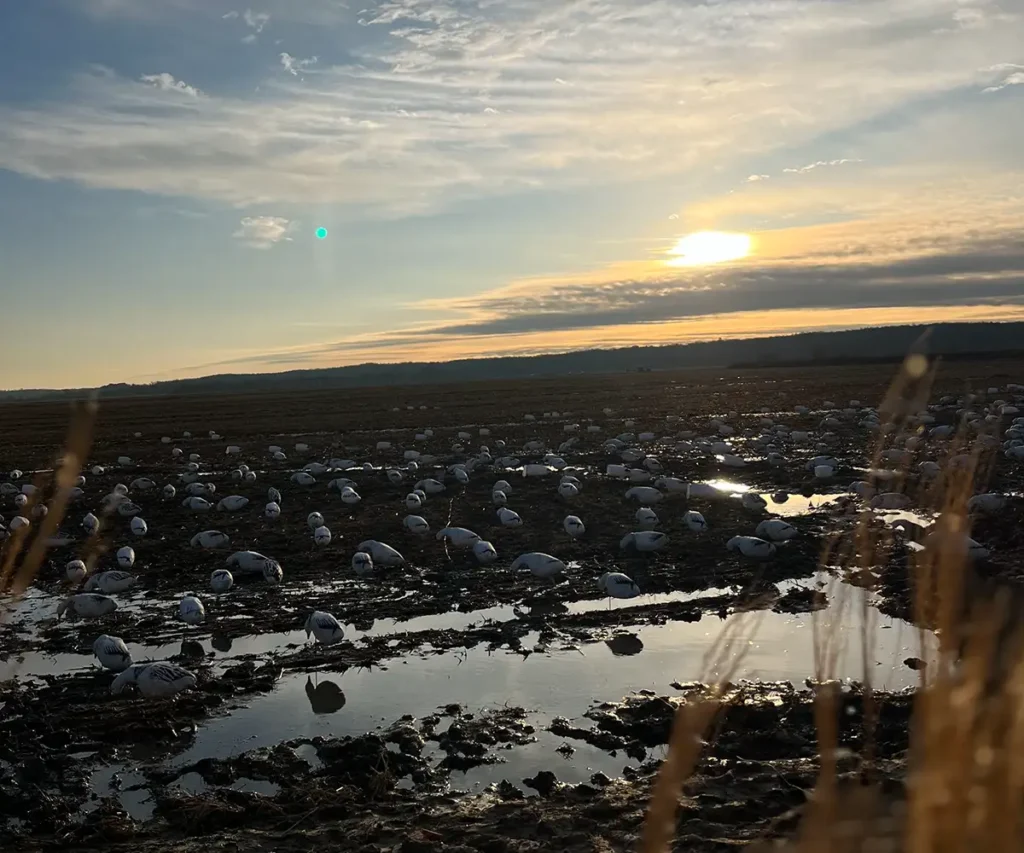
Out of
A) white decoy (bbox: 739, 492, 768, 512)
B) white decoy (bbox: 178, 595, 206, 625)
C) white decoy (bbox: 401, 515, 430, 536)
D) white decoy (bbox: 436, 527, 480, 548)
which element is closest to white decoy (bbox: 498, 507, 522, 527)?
white decoy (bbox: 401, 515, 430, 536)

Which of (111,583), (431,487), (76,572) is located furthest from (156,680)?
(431,487)

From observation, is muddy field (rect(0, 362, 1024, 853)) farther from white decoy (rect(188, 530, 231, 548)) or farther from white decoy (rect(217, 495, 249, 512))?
white decoy (rect(217, 495, 249, 512))

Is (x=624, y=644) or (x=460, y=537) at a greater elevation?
(x=460, y=537)

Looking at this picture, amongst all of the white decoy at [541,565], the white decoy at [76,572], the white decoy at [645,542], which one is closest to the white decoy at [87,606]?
the white decoy at [76,572]

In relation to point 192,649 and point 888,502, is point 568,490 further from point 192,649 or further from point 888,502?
point 192,649

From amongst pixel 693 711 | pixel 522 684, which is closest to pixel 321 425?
pixel 522 684
